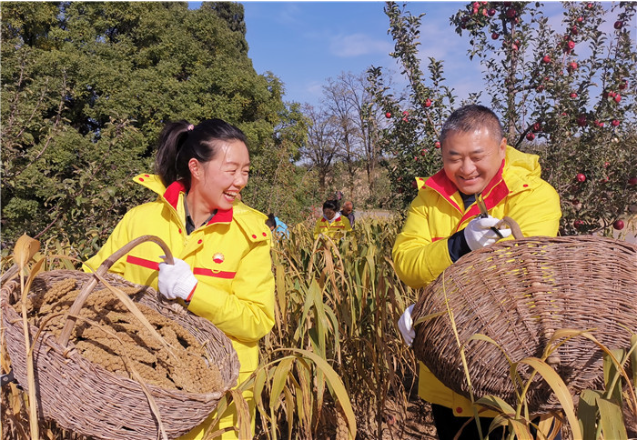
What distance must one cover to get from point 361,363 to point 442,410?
28.1 inches

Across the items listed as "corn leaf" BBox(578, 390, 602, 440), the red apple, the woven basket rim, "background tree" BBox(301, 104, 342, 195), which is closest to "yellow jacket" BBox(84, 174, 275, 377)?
the woven basket rim

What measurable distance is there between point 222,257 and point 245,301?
14 cm

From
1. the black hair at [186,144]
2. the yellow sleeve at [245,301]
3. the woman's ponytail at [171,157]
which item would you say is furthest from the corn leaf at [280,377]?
the woman's ponytail at [171,157]

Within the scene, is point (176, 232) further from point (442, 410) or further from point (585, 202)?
point (585, 202)

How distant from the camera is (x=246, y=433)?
0.84 metres

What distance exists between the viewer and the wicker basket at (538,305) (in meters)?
0.95

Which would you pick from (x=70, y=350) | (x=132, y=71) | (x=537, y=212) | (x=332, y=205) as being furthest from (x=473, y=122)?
(x=132, y=71)

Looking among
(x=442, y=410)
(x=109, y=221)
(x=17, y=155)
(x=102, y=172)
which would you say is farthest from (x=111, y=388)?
(x=17, y=155)

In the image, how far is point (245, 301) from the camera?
1245 mm

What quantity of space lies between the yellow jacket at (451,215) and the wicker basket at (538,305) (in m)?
0.22

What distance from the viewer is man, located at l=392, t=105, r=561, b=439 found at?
48.0 inches

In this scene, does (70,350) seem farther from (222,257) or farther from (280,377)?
(222,257)

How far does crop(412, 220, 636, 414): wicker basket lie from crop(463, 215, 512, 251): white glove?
8 centimetres

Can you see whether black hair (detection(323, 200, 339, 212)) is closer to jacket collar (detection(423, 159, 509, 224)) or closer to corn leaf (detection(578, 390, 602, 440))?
Answer: jacket collar (detection(423, 159, 509, 224))
